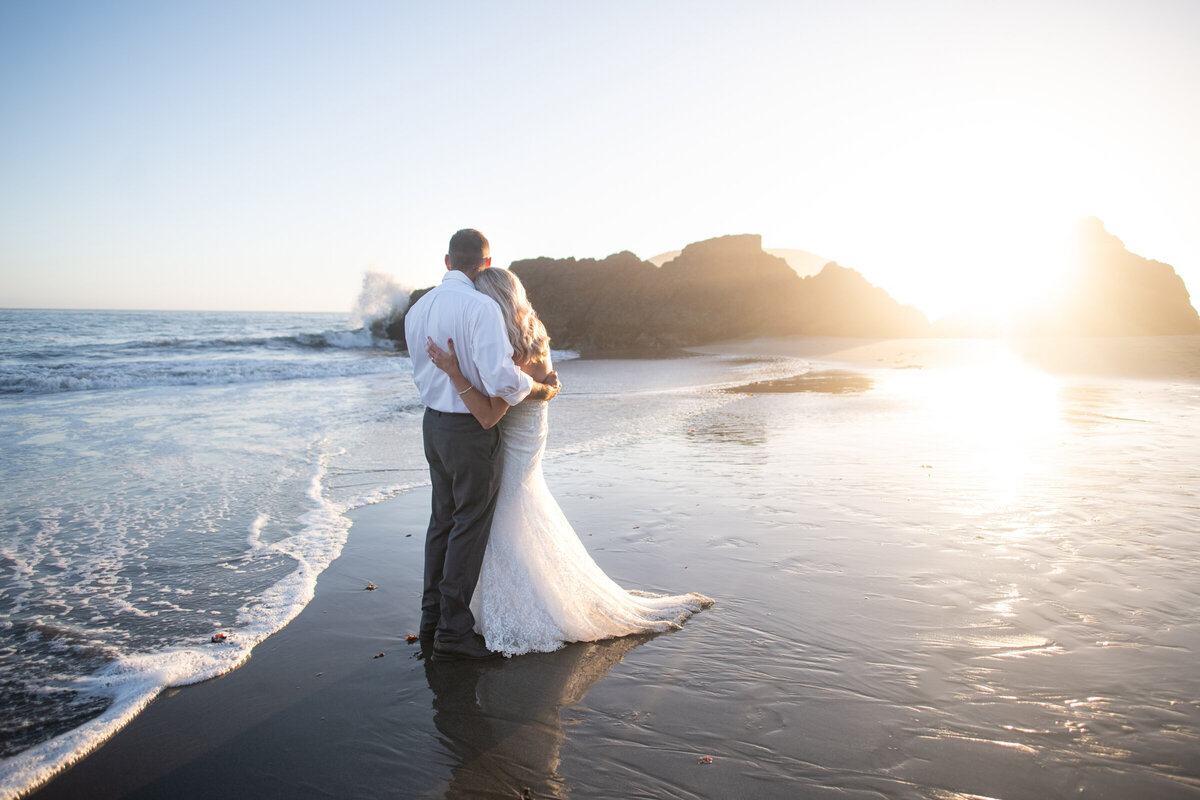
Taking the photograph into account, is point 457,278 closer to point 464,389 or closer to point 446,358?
point 446,358

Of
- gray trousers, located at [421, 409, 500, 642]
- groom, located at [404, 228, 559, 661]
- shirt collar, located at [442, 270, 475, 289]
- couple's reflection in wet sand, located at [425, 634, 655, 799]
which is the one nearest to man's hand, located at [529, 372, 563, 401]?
groom, located at [404, 228, 559, 661]

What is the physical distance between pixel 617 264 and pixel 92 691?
4960cm

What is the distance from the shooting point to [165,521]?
609cm

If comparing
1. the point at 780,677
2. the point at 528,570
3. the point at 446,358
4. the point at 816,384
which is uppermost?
the point at 446,358

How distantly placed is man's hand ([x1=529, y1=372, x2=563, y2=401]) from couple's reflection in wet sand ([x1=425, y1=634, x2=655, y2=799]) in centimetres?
137

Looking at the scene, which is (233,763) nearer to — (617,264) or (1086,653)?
(1086,653)

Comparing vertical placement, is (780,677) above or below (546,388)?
below

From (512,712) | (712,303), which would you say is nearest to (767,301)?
(712,303)

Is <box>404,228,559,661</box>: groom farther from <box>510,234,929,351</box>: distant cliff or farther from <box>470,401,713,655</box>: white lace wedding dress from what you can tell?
<box>510,234,929,351</box>: distant cliff

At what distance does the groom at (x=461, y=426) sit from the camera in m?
3.20

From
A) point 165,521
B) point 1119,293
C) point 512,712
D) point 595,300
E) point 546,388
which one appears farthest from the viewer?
point 595,300

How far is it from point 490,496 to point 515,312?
3.15ft

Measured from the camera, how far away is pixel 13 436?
Answer: 34.9ft

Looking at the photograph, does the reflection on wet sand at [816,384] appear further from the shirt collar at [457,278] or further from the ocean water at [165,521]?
the shirt collar at [457,278]
